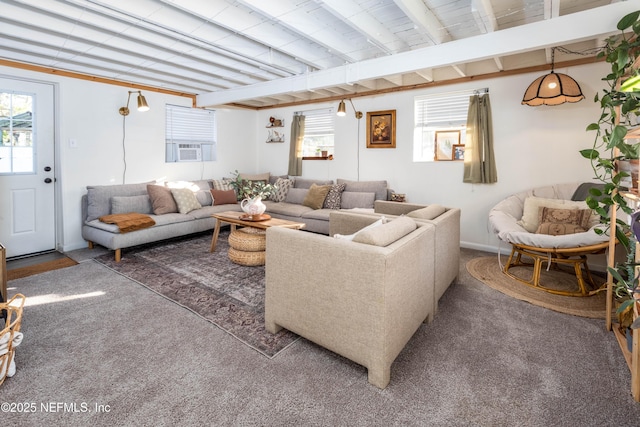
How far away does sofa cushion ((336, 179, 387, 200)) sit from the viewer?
483 cm

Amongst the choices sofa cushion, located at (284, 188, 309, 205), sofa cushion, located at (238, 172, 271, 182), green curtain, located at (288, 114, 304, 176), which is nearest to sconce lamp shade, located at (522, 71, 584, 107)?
sofa cushion, located at (284, 188, 309, 205)

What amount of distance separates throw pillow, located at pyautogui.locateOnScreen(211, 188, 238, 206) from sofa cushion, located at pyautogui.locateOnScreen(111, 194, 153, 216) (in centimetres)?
97

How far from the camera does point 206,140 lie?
5.89m

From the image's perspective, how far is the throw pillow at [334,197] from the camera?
504cm

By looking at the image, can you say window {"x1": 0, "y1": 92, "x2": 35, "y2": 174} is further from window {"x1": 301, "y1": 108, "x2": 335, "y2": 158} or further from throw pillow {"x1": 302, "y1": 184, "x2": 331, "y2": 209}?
window {"x1": 301, "y1": 108, "x2": 335, "y2": 158}

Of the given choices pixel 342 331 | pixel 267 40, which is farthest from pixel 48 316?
pixel 267 40

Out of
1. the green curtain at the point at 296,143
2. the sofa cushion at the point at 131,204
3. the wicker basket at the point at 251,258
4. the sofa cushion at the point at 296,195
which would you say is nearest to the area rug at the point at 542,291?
the wicker basket at the point at 251,258

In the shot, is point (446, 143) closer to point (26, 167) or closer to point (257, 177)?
point (257, 177)

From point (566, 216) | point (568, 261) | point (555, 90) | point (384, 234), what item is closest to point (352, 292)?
point (384, 234)

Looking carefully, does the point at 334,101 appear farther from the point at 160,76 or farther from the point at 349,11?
the point at 349,11

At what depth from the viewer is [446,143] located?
4594mm

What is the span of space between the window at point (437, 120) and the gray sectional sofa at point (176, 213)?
78 cm

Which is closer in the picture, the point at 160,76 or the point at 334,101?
the point at 160,76

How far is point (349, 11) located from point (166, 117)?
12.5 ft
